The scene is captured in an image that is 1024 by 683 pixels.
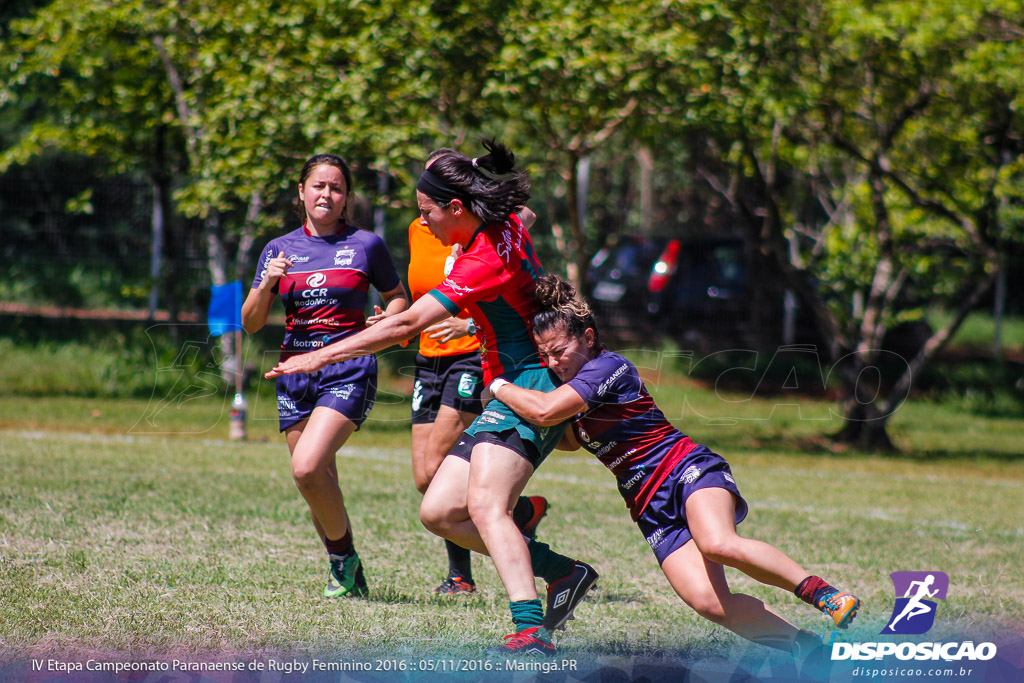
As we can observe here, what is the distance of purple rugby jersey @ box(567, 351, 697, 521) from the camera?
369 cm

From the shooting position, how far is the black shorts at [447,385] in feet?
16.0

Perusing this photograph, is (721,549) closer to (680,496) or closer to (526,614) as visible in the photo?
(680,496)

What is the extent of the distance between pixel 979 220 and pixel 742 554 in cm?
1207

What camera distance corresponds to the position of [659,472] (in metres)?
3.69

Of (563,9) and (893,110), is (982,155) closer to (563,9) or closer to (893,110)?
(893,110)

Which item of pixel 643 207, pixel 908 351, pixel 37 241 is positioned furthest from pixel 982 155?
pixel 37 241

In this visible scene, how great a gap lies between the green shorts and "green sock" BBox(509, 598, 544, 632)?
1.70 feet

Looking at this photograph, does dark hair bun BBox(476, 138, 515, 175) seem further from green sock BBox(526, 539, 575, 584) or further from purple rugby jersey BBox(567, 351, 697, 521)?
green sock BBox(526, 539, 575, 584)

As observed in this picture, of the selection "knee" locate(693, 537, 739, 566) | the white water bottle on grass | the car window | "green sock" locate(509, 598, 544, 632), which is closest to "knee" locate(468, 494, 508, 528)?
"green sock" locate(509, 598, 544, 632)

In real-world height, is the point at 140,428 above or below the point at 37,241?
below

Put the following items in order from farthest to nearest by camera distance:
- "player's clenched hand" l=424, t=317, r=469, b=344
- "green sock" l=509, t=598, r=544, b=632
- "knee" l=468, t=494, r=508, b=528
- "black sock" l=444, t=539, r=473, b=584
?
"black sock" l=444, t=539, r=473, b=584, "player's clenched hand" l=424, t=317, r=469, b=344, "knee" l=468, t=494, r=508, b=528, "green sock" l=509, t=598, r=544, b=632

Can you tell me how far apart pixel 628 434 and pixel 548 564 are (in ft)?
2.28

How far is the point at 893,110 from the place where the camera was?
14.8 m

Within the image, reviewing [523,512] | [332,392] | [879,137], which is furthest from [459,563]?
[879,137]
